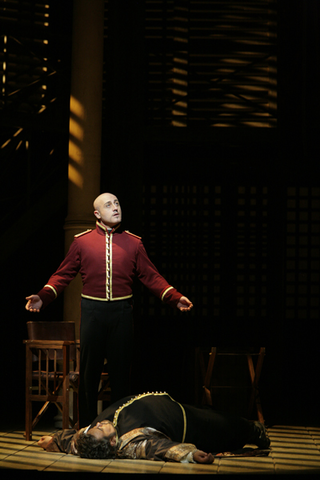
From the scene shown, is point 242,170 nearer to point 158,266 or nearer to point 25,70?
point 158,266

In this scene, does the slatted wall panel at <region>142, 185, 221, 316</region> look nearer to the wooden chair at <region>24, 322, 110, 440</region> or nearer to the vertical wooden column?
the vertical wooden column

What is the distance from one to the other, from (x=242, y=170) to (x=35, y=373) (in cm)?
342

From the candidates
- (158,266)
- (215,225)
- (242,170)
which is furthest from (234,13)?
(158,266)

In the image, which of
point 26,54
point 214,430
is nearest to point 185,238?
point 26,54

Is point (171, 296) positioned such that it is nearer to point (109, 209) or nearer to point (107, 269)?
point (107, 269)

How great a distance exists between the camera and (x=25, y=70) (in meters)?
8.54

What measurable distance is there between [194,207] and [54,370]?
3033 mm

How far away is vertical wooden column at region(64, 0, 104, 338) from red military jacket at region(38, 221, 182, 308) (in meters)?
0.94

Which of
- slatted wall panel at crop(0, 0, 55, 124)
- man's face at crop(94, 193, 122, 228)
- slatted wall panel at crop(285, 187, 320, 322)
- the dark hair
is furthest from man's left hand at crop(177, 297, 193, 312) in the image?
slatted wall panel at crop(0, 0, 55, 124)

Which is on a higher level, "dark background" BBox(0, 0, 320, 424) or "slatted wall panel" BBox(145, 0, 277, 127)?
"slatted wall panel" BBox(145, 0, 277, 127)

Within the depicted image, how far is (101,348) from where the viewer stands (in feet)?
17.8

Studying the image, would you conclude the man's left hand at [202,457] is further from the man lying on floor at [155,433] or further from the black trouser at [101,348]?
the black trouser at [101,348]

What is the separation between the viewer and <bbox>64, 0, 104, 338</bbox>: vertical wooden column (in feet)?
21.5

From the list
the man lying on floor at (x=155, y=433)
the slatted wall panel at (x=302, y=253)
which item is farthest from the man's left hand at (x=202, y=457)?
the slatted wall panel at (x=302, y=253)
